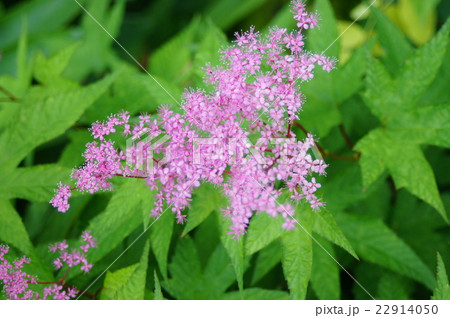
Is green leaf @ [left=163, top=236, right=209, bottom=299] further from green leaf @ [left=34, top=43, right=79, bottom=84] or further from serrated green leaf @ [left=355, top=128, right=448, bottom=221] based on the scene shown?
green leaf @ [left=34, top=43, right=79, bottom=84]

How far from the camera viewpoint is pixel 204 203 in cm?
133

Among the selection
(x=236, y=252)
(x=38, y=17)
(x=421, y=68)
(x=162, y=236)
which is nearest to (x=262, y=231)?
(x=236, y=252)

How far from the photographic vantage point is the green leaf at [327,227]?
121 cm

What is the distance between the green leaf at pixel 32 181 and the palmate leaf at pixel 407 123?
1.00 metres

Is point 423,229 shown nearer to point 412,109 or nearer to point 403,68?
point 412,109

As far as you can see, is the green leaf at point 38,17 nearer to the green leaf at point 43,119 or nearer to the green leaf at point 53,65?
the green leaf at point 53,65

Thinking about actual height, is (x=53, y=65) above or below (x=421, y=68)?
above

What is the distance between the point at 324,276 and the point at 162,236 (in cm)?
61

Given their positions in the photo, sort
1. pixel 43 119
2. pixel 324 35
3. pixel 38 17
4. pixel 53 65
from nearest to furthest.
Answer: pixel 43 119 < pixel 324 35 < pixel 53 65 < pixel 38 17

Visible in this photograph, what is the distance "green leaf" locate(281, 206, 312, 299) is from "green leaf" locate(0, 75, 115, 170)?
0.82 metres

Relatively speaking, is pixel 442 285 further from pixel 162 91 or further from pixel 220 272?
pixel 162 91

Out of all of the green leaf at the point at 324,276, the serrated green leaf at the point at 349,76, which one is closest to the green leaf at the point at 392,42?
the serrated green leaf at the point at 349,76
